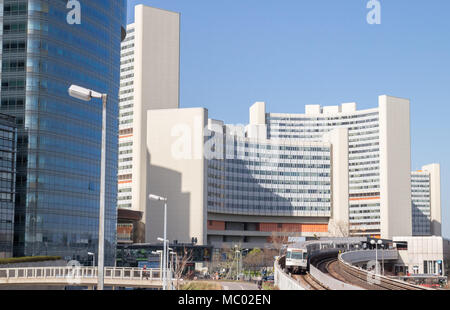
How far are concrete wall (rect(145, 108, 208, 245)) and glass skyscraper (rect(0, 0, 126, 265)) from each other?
60.6m

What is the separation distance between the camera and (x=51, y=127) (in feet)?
398

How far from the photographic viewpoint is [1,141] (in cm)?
11212

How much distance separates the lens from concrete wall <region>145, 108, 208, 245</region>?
7461 inches

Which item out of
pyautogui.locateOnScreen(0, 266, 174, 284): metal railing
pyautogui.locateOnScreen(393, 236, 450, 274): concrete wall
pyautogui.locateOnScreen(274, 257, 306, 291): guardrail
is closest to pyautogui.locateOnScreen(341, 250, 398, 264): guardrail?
pyautogui.locateOnScreen(393, 236, 450, 274): concrete wall

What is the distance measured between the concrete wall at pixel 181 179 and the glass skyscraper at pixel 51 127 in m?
60.6

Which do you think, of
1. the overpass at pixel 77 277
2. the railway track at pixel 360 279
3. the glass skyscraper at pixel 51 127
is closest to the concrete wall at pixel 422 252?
the railway track at pixel 360 279

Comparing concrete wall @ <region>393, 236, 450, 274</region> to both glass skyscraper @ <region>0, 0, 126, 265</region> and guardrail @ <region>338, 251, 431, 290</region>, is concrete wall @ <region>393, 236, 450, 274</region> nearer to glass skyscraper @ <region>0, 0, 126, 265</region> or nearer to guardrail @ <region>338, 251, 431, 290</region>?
guardrail @ <region>338, 251, 431, 290</region>

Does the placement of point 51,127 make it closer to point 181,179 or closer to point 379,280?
point 181,179

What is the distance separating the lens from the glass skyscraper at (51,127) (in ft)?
384

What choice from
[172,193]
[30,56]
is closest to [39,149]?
[30,56]

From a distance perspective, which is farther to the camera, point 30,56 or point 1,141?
point 30,56

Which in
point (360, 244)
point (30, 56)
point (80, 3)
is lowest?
point (360, 244)

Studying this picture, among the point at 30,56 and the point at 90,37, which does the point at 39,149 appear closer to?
the point at 30,56
